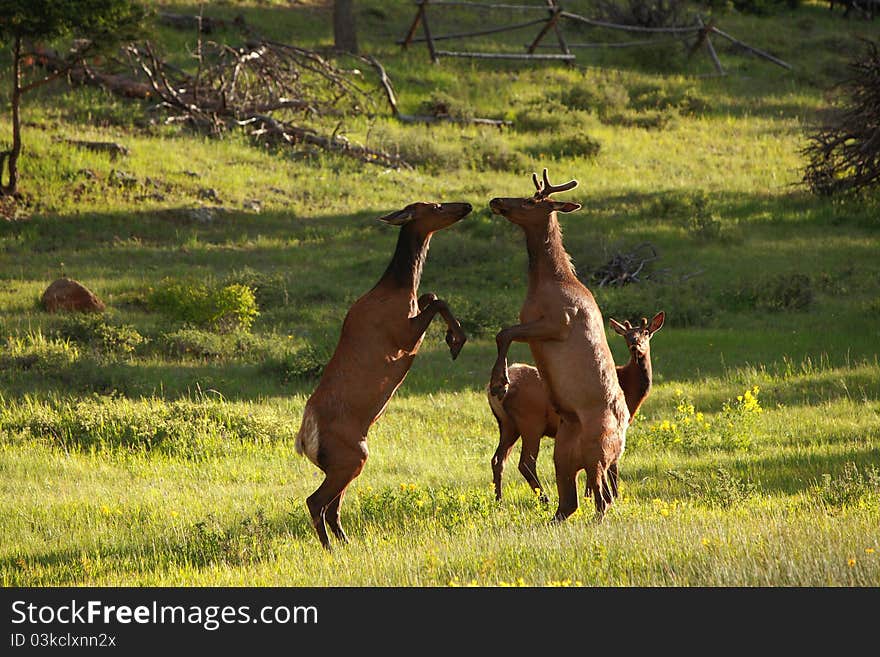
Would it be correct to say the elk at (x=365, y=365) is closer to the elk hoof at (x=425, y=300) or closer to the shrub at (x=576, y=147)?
the elk hoof at (x=425, y=300)

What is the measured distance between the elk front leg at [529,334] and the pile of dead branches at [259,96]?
19885mm

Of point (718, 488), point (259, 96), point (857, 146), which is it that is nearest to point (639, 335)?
point (718, 488)

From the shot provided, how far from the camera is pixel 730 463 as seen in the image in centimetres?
1152

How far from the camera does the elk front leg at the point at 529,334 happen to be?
8078 millimetres

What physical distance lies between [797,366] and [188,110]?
16499 millimetres

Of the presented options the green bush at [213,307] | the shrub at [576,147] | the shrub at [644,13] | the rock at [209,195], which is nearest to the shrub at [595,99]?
the shrub at [576,147]

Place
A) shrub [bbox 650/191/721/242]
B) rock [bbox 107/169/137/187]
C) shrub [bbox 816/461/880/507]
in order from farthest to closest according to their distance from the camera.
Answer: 1. rock [bbox 107/169/137/187]
2. shrub [bbox 650/191/721/242]
3. shrub [bbox 816/461/880/507]

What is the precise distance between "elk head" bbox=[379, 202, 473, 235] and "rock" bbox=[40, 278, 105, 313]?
10.5 meters

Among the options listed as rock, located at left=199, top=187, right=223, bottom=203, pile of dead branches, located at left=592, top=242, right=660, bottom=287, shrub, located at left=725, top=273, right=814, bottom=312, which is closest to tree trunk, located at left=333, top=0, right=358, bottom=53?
rock, located at left=199, top=187, right=223, bottom=203

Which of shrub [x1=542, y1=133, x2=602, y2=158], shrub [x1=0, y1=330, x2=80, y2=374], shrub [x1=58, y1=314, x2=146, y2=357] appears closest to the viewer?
shrub [x1=0, y1=330, x2=80, y2=374]

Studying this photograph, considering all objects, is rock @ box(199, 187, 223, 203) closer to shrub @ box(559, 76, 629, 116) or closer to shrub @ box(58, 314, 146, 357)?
shrub @ box(58, 314, 146, 357)

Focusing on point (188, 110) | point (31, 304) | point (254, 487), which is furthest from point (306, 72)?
point (254, 487)

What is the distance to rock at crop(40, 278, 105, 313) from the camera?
59.1 feet

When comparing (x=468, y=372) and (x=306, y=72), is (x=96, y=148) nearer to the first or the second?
(x=306, y=72)
